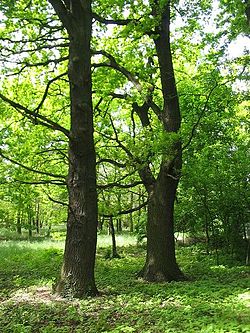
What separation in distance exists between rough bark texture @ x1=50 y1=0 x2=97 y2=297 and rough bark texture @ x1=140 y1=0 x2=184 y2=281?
2.28 meters

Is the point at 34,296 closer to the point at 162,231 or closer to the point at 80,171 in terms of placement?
the point at 80,171

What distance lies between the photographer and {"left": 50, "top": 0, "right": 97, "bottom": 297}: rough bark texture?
23.1 feet

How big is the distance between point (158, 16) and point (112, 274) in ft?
22.9

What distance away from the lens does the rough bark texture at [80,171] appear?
705 centimetres

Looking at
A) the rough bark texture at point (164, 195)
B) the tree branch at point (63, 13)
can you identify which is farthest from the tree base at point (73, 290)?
the tree branch at point (63, 13)

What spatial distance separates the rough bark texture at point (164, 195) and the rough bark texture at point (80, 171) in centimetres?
228

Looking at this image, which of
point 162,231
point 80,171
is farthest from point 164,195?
point 80,171

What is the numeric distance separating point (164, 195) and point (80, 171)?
2.81 meters

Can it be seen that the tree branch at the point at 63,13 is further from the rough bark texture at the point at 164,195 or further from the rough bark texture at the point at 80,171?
the rough bark texture at the point at 164,195

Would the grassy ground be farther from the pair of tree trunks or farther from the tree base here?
the pair of tree trunks

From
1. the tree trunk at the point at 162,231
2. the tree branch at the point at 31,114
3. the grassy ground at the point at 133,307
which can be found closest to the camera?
the grassy ground at the point at 133,307

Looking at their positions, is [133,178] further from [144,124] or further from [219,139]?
[144,124]

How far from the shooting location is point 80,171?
7.28 meters

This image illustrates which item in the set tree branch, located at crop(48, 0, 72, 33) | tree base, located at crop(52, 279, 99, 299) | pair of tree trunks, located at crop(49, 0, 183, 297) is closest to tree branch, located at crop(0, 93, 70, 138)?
pair of tree trunks, located at crop(49, 0, 183, 297)
